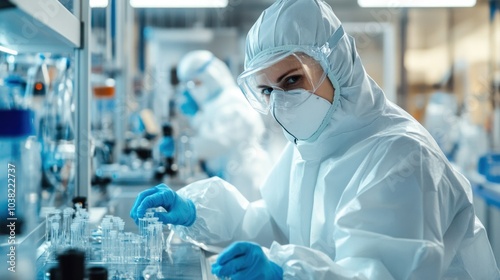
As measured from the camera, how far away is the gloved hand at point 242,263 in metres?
1.00

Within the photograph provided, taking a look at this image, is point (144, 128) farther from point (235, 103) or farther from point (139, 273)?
point (139, 273)

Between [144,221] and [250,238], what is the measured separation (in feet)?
1.21

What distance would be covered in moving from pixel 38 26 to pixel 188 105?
9.76ft

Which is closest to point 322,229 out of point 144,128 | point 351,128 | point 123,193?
point 351,128

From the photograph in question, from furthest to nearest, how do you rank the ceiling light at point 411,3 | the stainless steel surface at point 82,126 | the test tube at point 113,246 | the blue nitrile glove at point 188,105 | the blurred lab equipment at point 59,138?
the ceiling light at point 411,3
the blue nitrile glove at point 188,105
the blurred lab equipment at point 59,138
the stainless steel surface at point 82,126
the test tube at point 113,246

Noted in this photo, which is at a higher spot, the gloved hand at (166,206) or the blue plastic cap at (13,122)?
the blue plastic cap at (13,122)

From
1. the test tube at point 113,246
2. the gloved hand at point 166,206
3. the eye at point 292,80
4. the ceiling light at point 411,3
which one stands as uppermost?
the ceiling light at point 411,3

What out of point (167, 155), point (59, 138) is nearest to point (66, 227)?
point (59, 138)

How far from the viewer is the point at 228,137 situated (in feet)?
11.5

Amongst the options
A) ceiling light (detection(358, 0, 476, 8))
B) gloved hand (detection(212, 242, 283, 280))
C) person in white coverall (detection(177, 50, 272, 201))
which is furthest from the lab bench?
ceiling light (detection(358, 0, 476, 8))

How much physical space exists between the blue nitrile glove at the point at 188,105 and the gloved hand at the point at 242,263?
10.2 ft

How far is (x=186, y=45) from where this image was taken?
6.35m

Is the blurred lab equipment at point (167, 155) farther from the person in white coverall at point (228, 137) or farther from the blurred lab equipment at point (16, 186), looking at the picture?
the blurred lab equipment at point (16, 186)

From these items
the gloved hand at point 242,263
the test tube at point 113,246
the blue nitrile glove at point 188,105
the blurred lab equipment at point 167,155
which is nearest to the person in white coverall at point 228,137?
the blue nitrile glove at point 188,105
